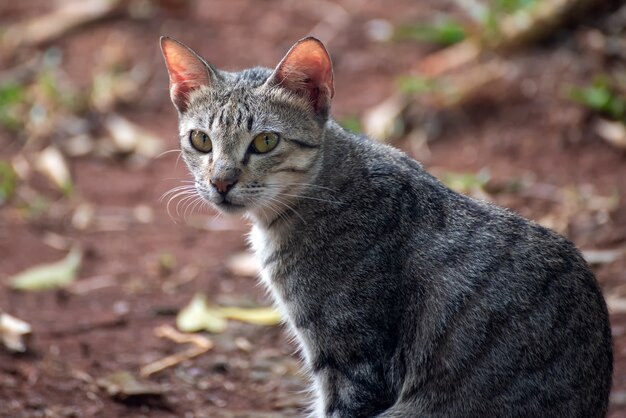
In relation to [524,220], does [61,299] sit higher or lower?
lower

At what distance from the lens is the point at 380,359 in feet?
14.4

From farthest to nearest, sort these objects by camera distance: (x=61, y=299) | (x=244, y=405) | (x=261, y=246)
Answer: (x=61, y=299) < (x=244, y=405) < (x=261, y=246)

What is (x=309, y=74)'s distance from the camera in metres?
4.67

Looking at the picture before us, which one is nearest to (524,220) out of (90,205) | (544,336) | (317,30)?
(544,336)

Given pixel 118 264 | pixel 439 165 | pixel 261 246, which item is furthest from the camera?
pixel 439 165

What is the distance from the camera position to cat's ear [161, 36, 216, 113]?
4812 millimetres

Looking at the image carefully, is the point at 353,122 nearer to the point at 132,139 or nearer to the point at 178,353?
the point at 132,139

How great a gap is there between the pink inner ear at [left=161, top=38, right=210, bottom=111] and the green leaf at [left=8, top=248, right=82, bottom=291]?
8.19ft

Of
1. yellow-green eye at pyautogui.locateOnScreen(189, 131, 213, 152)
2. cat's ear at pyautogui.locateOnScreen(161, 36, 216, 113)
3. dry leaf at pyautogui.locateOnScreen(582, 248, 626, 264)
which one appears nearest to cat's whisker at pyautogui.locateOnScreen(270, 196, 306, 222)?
yellow-green eye at pyautogui.locateOnScreen(189, 131, 213, 152)

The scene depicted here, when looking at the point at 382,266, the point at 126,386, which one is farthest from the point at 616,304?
the point at 126,386

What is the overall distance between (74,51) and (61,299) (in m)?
5.18

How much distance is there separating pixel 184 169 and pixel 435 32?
295cm

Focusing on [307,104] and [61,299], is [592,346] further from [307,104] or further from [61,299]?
[61,299]

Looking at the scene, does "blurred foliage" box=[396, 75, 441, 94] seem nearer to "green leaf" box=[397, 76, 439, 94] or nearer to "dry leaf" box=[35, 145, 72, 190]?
"green leaf" box=[397, 76, 439, 94]
